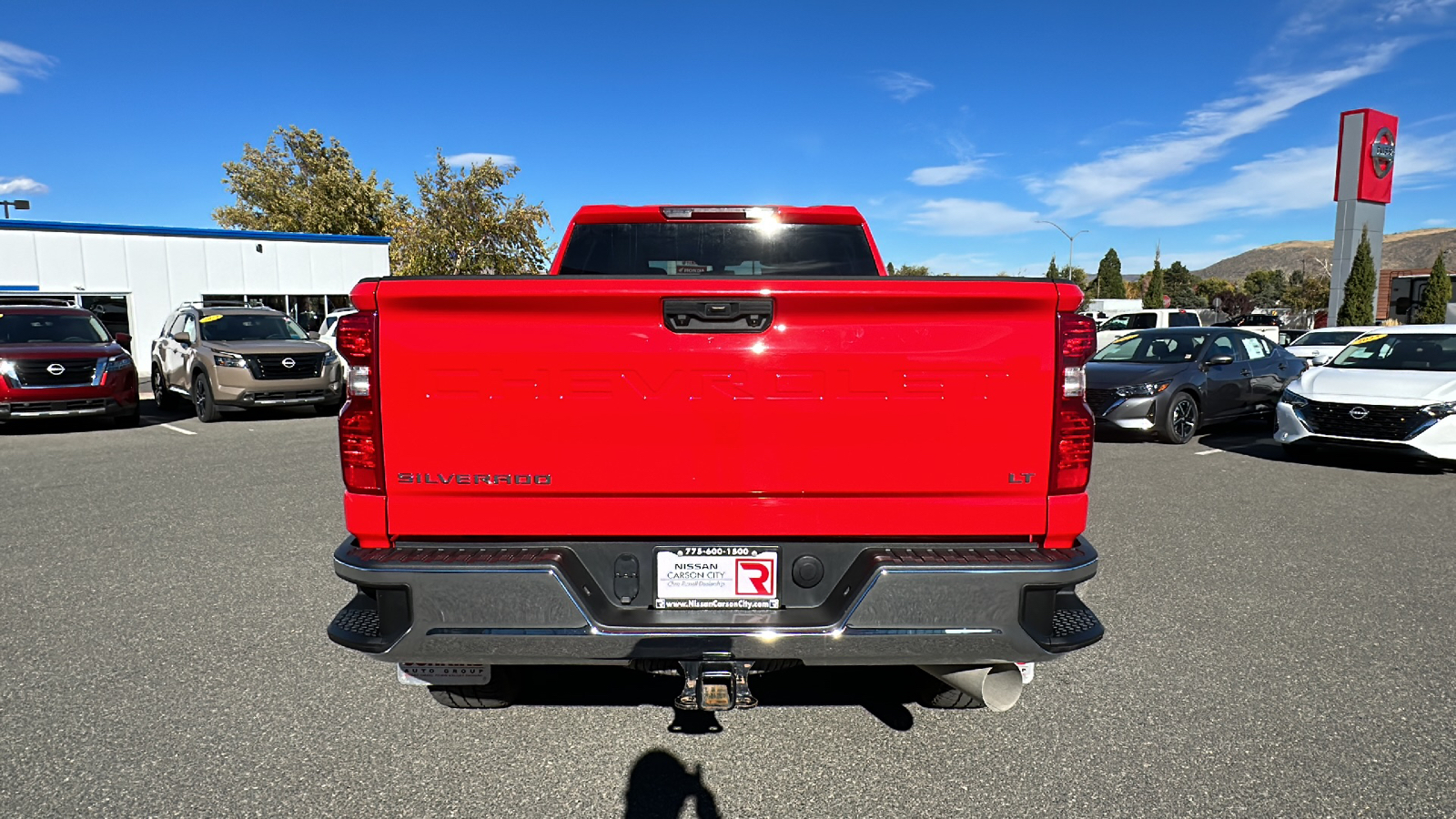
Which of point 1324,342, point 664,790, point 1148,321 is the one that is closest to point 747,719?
point 664,790

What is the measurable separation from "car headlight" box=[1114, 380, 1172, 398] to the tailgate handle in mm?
9325

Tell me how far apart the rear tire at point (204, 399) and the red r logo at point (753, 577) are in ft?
41.3

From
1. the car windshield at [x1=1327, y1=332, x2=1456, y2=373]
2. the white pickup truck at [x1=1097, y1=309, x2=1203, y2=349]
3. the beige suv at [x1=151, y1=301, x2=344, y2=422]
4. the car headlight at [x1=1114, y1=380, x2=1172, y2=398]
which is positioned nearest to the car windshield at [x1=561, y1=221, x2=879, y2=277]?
the car headlight at [x1=1114, y1=380, x2=1172, y2=398]

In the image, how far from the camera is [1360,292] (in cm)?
3306

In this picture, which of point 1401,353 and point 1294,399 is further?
point 1401,353

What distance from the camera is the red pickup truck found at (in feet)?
7.84

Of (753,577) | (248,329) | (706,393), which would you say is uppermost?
(706,393)

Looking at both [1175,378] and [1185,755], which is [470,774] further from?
[1175,378]

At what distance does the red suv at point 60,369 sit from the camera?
11.1 m

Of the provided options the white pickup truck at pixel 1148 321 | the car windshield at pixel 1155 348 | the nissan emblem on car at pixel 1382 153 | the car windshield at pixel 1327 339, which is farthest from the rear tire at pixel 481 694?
the nissan emblem on car at pixel 1382 153

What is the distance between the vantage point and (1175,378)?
10.5 metres

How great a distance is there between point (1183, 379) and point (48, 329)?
15664mm

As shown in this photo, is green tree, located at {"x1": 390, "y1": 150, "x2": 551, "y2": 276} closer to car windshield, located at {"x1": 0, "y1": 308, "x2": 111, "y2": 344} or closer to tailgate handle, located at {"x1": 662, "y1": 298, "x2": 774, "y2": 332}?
car windshield, located at {"x1": 0, "y1": 308, "x2": 111, "y2": 344}

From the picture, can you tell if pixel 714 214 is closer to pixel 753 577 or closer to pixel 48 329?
pixel 753 577
